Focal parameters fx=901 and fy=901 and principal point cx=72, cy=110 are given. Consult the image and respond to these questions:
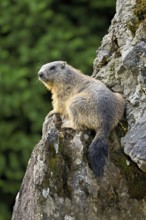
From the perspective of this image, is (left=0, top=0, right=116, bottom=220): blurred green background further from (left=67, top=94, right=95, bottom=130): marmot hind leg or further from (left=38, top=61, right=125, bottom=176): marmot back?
(left=67, top=94, right=95, bottom=130): marmot hind leg

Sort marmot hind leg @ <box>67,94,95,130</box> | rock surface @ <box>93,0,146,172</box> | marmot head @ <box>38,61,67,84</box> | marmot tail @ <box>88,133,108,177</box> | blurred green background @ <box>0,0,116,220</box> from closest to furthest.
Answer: marmot tail @ <box>88,133,108,177</box> < rock surface @ <box>93,0,146,172</box> < marmot hind leg @ <box>67,94,95,130</box> < marmot head @ <box>38,61,67,84</box> < blurred green background @ <box>0,0,116,220</box>

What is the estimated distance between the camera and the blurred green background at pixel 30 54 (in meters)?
20.7

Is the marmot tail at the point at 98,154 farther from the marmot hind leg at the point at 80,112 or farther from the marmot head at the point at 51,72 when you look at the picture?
the marmot head at the point at 51,72

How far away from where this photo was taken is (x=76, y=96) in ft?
39.1

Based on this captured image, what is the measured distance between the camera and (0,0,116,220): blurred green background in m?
20.7

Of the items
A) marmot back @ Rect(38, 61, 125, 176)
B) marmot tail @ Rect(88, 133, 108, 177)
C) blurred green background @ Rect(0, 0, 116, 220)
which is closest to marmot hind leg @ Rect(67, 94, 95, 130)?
marmot back @ Rect(38, 61, 125, 176)

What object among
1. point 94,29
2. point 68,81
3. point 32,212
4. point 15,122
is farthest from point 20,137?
point 32,212

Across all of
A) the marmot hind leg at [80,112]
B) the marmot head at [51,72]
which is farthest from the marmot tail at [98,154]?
the marmot head at [51,72]

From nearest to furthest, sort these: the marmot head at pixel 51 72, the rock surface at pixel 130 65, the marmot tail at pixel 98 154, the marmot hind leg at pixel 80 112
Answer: the marmot tail at pixel 98 154, the rock surface at pixel 130 65, the marmot hind leg at pixel 80 112, the marmot head at pixel 51 72

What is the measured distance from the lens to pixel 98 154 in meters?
10.8

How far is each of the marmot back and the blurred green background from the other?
7819 millimetres

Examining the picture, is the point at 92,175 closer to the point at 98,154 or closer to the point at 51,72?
the point at 98,154

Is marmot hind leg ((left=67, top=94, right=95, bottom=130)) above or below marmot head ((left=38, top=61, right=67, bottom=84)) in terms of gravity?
below

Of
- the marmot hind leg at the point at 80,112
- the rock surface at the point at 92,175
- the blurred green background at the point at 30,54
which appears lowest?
the rock surface at the point at 92,175
